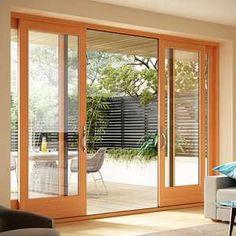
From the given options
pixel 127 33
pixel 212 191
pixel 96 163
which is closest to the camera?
pixel 212 191

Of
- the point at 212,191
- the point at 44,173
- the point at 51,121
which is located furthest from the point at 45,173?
the point at 212,191

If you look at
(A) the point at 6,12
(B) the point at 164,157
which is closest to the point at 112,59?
(B) the point at 164,157

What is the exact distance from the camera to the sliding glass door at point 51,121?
19.7ft

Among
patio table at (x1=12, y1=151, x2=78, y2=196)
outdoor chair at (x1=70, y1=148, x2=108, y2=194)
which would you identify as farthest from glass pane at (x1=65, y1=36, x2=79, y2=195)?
outdoor chair at (x1=70, y1=148, x2=108, y2=194)

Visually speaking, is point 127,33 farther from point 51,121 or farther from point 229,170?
point 229,170

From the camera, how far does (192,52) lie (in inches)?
301

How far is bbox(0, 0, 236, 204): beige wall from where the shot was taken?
5.60 meters

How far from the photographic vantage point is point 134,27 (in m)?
6.78

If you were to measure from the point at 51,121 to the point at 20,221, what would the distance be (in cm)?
250

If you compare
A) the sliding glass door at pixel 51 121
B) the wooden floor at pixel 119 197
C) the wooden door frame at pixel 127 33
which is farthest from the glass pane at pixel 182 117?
the sliding glass door at pixel 51 121

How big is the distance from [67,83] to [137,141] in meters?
1.71

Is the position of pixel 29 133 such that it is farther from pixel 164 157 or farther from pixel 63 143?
pixel 164 157

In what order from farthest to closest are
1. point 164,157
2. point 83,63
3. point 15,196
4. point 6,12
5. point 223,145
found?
point 223,145 < point 164,157 < point 83,63 < point 15,196 < point 6,12

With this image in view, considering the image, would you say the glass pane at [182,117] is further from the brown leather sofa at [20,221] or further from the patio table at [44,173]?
the brown leather sofa at [20,221]
